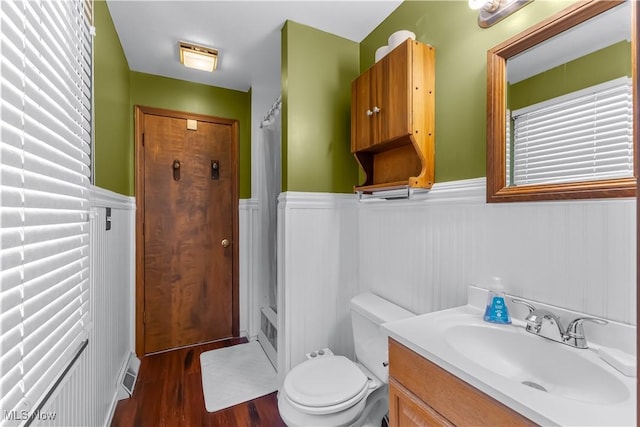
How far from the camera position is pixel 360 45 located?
1.98 meters

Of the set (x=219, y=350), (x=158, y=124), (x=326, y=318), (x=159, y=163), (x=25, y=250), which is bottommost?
(x=219, y=350)

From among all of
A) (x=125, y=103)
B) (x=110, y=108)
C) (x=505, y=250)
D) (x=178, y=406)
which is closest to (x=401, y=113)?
(x=505, y=250)

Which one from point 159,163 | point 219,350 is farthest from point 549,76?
point 219,350

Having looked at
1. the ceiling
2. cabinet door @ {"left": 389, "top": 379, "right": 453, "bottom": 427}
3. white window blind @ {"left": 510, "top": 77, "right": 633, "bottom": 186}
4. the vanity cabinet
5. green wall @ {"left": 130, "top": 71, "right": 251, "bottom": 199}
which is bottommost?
cabinet door @ {"left": 389, "top": 379, "right": 453, "bottom": 427}

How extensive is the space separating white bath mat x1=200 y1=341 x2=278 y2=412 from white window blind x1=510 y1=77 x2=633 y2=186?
1959mm

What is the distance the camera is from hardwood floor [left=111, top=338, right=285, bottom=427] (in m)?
1.64

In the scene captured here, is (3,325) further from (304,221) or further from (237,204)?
(237,204)

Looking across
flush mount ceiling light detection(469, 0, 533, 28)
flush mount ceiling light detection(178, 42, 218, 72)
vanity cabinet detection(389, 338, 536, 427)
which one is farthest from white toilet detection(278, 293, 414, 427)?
flush mount ceiling light detection(178, 42, 218, 72)

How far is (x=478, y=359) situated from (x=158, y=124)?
8.85 ft

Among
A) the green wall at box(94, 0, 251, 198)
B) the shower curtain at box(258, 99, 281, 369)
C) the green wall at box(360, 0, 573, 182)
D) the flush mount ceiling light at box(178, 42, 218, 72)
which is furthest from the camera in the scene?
the shower curtain at box(258, 99, 281, 369)

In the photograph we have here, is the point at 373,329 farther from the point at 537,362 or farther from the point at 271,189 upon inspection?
the point at 271,189

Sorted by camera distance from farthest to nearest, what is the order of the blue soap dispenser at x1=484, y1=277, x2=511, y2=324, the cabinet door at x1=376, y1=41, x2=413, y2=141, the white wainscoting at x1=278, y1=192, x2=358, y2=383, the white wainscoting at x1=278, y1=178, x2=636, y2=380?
the white wainscoting at x1=278, y1=192, x2=358, y2=383 < the cabinet door at x1=376, y1=41, x2=413, y2=141 < the blue soap dispenser at x1=484, y1=277, x2=511, y2=324 < the white wainscoting at x1=278, y1=178, x2=636, y2=380

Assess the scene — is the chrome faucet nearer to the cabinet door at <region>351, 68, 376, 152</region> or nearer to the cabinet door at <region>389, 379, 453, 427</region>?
the cabinet door at <region>389, 379, 453, 427</region>

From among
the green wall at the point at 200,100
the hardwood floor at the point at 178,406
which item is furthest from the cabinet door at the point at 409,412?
→ the green wall at the point at 200,100
